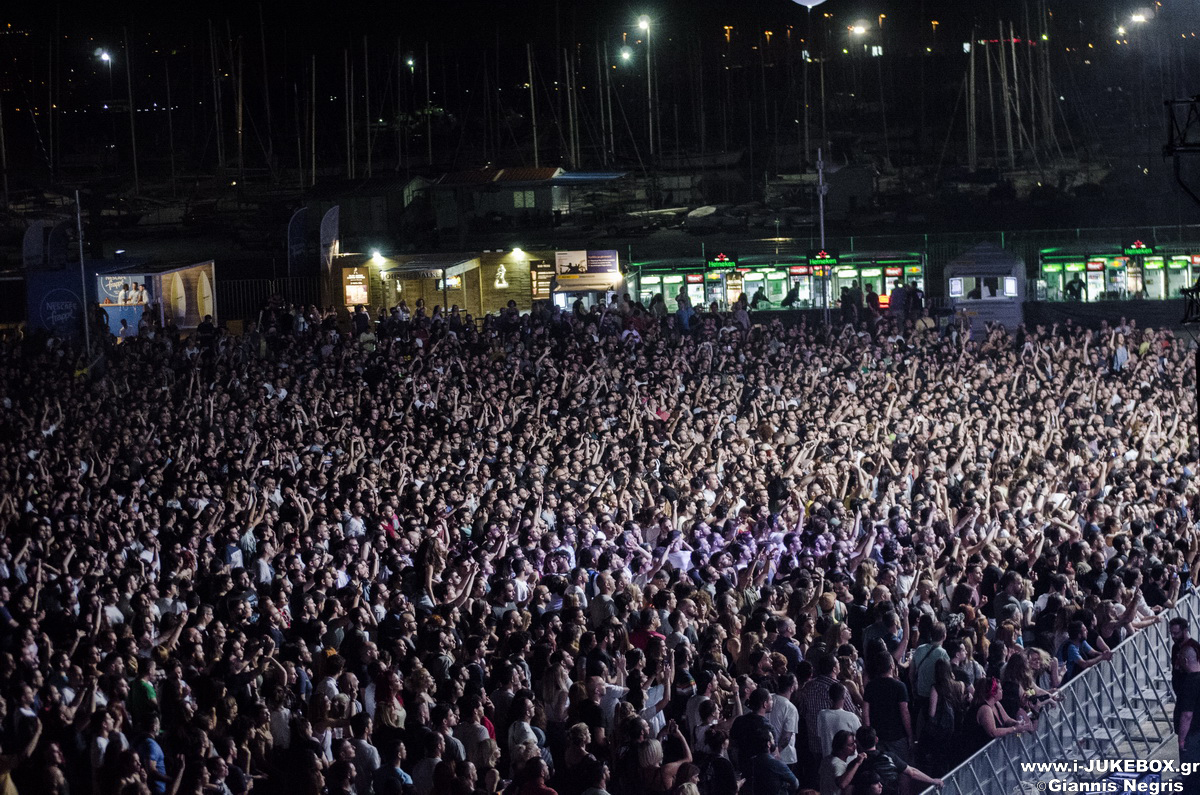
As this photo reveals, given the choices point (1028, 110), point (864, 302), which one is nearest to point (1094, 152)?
point (1028, 110)

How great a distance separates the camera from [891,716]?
8789 millimetres

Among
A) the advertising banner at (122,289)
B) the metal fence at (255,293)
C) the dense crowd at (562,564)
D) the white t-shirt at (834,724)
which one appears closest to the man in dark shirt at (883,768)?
the dense crowd at (562,564)

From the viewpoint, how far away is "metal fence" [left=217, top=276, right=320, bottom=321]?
3041cm

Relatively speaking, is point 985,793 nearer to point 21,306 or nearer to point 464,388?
point 464,388

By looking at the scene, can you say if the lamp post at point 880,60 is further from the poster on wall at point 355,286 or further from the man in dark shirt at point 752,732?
the man in dark shirt at point 752,732

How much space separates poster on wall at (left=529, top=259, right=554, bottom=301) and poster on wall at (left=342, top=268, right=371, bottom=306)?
3512 mm

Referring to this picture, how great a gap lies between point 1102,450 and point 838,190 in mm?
26424

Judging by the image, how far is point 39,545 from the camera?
1133 cm

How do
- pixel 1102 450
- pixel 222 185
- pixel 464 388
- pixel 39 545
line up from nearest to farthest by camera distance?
pixel 39 545
pixel 1102 450
pixel 464 388
pixel 222 185

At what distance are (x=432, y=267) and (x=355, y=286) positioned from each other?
7.22 feet

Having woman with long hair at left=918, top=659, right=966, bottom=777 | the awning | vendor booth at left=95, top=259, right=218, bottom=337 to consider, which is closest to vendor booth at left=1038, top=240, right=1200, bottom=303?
the awning

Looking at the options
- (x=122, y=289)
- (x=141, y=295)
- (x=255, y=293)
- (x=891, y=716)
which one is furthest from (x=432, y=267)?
(x=891, y=716)

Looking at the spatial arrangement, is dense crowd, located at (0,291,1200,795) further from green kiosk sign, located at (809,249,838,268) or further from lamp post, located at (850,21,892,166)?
lamp post, located at (850,21,892,166)

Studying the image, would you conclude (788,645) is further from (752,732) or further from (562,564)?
(562,564)
